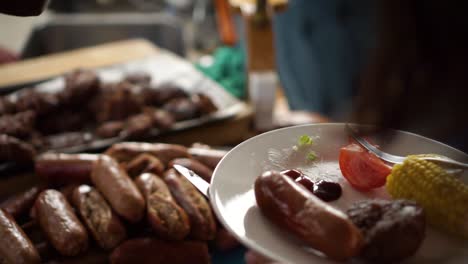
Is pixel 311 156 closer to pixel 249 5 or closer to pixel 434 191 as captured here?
pixel 434 191

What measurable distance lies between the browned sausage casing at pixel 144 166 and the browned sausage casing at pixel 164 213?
96mm

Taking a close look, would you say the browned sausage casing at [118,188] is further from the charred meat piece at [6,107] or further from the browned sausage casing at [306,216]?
the charred meat piece at [6,107]

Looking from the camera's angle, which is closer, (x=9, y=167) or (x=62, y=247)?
(x=62, y=247)

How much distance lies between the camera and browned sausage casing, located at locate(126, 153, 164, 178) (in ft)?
4.14

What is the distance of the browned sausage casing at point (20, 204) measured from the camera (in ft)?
3.85

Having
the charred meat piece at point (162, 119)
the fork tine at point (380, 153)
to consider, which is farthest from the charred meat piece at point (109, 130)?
the fork tine at point (380, 153)

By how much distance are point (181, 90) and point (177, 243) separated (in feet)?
3.22

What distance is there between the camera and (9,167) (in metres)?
1.48

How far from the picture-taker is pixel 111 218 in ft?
3.59

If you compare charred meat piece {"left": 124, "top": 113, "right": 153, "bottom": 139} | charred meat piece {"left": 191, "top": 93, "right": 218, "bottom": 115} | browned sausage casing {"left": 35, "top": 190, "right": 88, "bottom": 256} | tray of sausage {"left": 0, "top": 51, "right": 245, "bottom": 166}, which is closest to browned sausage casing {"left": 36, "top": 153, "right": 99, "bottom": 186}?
browned sausage casing {"left": 35, "top": 190, "right": 88, "bottom": 256}

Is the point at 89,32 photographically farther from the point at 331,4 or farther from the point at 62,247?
the point at 62,247

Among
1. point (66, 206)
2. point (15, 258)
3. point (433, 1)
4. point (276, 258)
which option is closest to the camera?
point (433, 1)

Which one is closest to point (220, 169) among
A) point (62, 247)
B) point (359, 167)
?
point (359, 167)

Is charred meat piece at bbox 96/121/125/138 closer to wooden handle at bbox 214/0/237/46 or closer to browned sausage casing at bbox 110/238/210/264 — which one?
browned sausage casing at bbox 110/238/210/264
